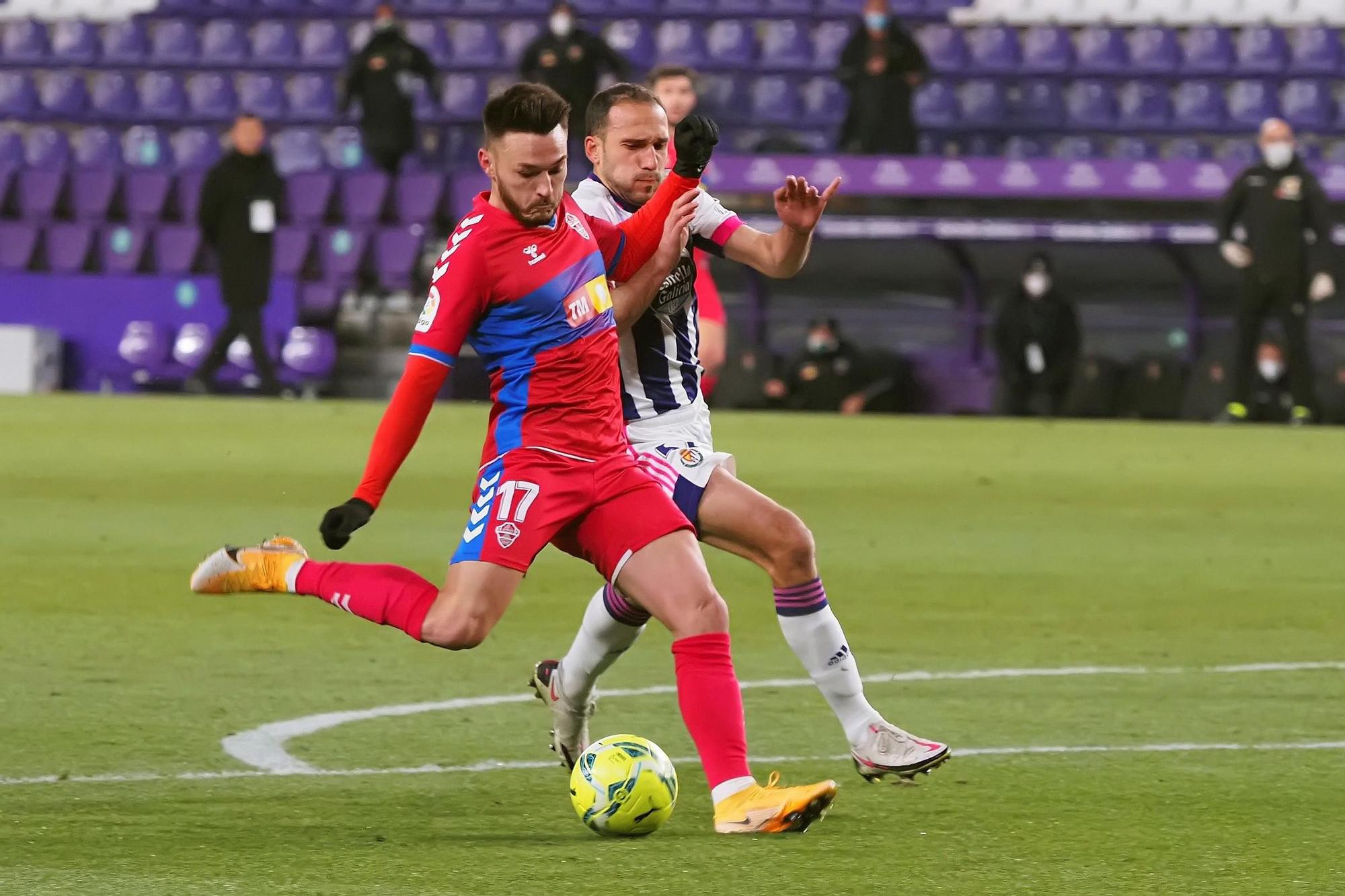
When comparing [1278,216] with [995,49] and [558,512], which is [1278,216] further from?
[558,512]

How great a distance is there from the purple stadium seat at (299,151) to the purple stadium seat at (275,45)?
4.86 ft

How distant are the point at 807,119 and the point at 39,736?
17.5 metres

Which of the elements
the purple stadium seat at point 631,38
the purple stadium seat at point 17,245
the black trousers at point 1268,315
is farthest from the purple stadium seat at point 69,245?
the black trousers at point 1268,315

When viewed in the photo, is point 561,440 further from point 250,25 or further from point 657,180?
point 250,25

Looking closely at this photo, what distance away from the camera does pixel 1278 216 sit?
1866 cm

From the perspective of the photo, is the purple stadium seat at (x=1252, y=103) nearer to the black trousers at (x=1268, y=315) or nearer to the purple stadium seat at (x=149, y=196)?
the black trousers at (x=1268, y=315)

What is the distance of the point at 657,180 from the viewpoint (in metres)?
5.81

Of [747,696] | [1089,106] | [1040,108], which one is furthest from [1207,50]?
[747,696]

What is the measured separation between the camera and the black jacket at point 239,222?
1989cm

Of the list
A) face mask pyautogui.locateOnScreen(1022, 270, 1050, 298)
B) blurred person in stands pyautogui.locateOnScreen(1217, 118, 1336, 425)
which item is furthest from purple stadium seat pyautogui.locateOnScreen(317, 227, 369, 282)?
blurred person in stands pyautogui.locateOnScreen(1217, 118, 1336, 425)

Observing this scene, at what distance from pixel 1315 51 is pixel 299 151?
9.95m

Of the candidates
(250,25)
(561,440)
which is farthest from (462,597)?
(250,25)

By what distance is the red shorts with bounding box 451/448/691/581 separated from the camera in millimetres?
5137

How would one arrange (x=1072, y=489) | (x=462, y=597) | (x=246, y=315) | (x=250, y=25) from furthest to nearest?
(x=250, y=25) < (x=246, y=315) < (x=1072, y=489) < (x=462, y=597)
